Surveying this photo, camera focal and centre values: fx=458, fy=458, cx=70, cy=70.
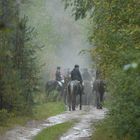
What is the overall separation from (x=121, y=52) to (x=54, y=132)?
6.10 m

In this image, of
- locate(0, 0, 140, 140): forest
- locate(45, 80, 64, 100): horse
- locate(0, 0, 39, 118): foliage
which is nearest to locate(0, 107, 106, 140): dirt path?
locate(0, 0, 140, 140): forest

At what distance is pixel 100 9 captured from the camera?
43.9 ft

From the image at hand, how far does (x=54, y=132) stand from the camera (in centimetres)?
1581

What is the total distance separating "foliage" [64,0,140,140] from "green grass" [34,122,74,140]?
273 centimetres

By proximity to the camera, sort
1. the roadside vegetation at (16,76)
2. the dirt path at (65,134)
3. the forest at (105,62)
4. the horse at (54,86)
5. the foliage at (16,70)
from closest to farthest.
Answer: the forest at (105,62) < the dirt path at (65,134) < the roadside vegetation at (16,76) < the foliage at (16,70) < the horse at (54,86)

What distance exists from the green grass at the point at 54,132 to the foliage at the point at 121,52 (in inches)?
107

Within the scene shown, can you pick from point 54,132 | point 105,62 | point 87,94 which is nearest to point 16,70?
point 54,132

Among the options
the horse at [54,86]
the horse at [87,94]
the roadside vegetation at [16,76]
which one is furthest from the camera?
the horse at [54,86]

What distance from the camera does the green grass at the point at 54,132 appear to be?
1490 centimetres

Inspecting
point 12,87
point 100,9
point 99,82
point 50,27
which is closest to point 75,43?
point 50,27

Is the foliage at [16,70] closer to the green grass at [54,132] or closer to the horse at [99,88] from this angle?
the green grass at [54,132]

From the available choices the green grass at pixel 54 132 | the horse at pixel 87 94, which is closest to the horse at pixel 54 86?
the horse at pixel 87 94

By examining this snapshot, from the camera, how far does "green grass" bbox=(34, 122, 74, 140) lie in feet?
48.9

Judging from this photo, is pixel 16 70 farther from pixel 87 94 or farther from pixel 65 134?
pixel 87 94
